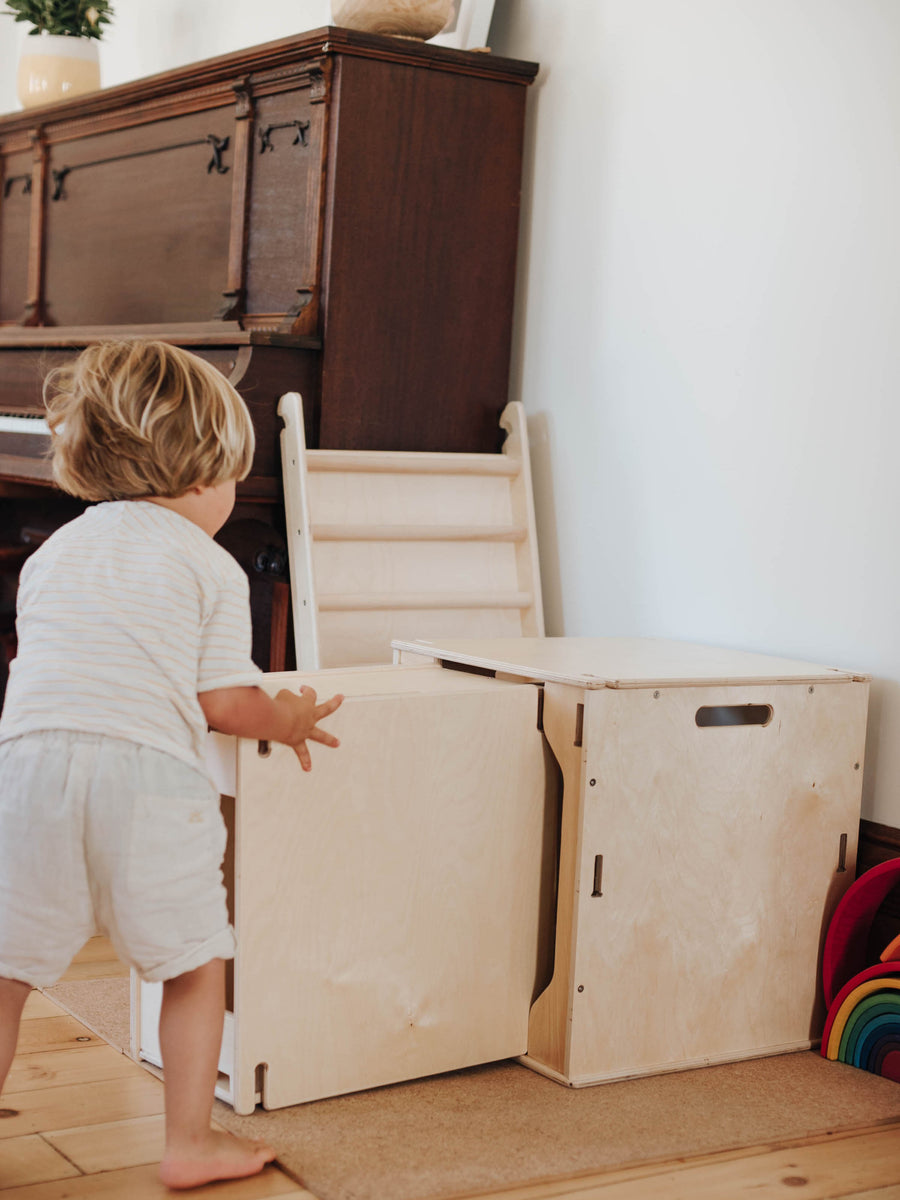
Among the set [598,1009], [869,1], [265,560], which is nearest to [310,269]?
[265,560]

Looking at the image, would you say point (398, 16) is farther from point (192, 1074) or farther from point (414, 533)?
point (192, 1074)

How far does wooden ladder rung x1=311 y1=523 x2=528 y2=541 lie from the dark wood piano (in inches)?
4.2

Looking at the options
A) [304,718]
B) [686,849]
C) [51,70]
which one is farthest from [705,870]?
[51,70]

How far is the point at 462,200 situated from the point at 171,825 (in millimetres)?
1517

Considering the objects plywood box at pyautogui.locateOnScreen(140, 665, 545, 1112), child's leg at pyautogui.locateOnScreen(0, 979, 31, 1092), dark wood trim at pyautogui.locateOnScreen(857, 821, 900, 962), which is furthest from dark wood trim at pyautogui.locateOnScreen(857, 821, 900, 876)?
child's leg at pyautogui.locateOnScreen(0, 979, 31, 1092)

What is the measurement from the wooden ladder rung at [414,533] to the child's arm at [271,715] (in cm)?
76

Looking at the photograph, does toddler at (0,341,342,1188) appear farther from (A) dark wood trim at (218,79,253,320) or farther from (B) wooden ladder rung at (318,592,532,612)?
(A) dark wood trim at (218,79,253,320)

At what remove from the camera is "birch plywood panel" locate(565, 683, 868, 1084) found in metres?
1.71

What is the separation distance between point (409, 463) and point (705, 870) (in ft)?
3.14

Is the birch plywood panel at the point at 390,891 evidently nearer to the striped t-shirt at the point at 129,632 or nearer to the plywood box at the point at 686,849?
the plywood box at the point at 686,849

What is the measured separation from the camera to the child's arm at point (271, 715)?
1438mm

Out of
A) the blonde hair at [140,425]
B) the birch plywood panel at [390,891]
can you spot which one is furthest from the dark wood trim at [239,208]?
the blonde hair at [140,425]

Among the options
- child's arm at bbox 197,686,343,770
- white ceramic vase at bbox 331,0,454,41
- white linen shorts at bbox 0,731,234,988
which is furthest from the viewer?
white ceramic vase at bbox 331,0,454,41

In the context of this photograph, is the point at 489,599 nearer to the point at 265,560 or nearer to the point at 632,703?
the point at 265,560
